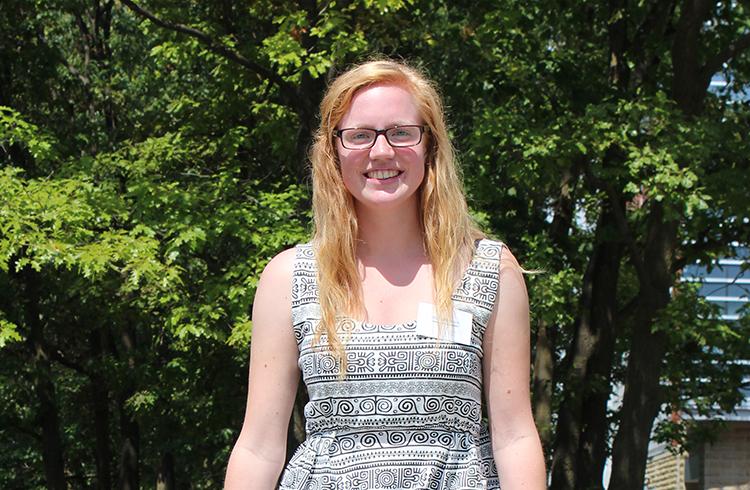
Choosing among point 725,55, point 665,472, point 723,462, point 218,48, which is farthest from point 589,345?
point 665,472

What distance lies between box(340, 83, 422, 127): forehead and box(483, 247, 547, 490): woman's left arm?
0.40 m

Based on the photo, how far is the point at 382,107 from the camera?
2936 mm

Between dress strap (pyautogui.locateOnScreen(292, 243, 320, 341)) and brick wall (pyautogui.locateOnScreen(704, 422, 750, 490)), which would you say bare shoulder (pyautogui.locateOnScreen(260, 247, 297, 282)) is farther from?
brick wall (pyautogui.locateOnScreen(704, 422, 750, 490))

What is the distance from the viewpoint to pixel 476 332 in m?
2.84

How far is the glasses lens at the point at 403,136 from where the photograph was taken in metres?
2.92

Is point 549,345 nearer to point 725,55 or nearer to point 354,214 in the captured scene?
point 725,55

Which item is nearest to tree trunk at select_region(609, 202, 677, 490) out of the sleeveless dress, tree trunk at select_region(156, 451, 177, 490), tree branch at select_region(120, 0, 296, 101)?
tree branch at select_region(120, 0, 296, 101)

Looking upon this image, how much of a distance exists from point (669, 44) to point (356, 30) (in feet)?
17.5

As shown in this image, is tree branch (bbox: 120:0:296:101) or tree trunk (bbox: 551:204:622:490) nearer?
tree branch (bbox: 120:0:296:101)

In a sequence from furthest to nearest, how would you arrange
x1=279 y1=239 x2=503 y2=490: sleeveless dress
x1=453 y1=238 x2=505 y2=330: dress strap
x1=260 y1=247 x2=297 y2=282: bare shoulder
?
x1=260 y1=247 x2=297 y2=282: bare shoulder, x1=453 y1=238 x2=505 y2=330: dress strap, x1=279 y1=239 x2=503 y2=490: sleeveless dress

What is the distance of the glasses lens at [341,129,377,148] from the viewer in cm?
293

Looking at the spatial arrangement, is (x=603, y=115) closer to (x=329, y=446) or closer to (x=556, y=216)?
(x=556, y=216)

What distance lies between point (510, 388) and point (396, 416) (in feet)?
0.91

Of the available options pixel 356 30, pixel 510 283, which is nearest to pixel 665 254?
pixel 356 30
